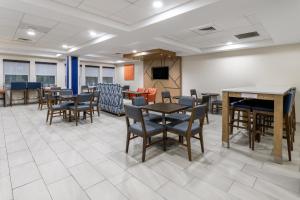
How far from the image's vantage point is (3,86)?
8.24 metres

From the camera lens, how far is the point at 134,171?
2.41 m

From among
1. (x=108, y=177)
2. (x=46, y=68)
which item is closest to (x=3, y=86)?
(x=46, y=68)

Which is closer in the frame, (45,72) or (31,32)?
(31,32)

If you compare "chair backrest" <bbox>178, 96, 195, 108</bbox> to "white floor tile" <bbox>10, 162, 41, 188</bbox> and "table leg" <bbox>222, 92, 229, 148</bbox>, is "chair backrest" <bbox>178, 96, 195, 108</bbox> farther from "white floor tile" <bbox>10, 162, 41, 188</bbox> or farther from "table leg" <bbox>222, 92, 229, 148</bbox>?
"white floor tile" <bbox>10, 162, 41, 188</bbox>

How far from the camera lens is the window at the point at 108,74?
1224 cm

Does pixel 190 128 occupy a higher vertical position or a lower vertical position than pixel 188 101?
lower

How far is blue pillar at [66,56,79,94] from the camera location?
26.1 feet

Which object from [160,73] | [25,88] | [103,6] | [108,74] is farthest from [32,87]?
[103,6]

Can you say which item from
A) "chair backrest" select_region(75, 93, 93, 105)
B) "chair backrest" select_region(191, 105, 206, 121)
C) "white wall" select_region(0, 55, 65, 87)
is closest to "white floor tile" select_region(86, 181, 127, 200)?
"chair backrest" select_region(191, 105, 206, 121)

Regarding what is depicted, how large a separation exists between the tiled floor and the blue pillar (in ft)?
15.0

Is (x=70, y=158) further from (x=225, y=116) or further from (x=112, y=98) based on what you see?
(x=112, y=98)

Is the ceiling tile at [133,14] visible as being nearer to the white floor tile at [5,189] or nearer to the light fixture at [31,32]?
the light fixture at [31,32]

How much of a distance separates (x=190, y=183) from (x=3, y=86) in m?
9.90

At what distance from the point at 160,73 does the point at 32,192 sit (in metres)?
7.88
